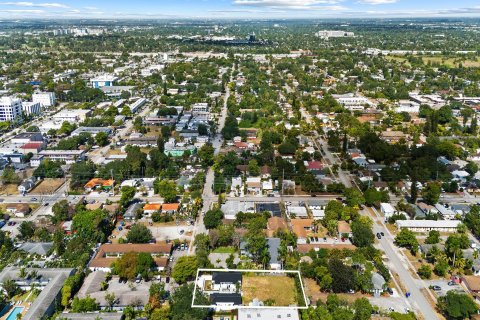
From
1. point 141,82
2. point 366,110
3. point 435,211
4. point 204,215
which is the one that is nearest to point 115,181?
point 204,215

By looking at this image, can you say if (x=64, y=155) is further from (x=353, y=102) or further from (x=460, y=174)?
(x=353, y=102)

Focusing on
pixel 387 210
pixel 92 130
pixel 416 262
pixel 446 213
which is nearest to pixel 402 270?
pixel 416 262

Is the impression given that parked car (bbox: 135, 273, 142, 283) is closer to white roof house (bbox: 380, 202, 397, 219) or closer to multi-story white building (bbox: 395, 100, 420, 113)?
white roof house (bbox: 380, 202, 397, 219)

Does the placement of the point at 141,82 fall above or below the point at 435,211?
above

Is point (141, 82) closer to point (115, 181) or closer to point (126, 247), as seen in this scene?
point (115, 181)

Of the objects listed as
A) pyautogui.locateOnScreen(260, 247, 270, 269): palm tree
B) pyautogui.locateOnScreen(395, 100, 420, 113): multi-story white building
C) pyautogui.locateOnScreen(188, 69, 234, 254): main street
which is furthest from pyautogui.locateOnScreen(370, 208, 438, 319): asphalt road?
pyautogui.locateOnScreen(395, 100, 420, 113): multi-story white building

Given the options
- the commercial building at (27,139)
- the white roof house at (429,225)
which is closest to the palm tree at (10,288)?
the white roof house at (429,225)

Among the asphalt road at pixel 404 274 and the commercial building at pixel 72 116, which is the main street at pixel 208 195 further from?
the commercial building at pixel 72 116
